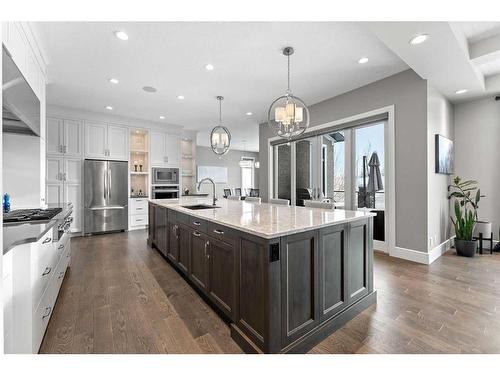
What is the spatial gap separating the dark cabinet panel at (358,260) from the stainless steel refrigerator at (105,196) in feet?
17.0

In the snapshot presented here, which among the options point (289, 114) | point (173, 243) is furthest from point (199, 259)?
point (289, 114)

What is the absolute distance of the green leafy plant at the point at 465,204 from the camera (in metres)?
3.54

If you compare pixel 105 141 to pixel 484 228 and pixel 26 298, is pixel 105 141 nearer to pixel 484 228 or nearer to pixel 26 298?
pixel 26 298

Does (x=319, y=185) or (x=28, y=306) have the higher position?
(x=319, y=185)

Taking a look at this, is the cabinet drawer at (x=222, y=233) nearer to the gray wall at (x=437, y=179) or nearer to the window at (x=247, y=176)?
the gray wall at (x=437, y=179)

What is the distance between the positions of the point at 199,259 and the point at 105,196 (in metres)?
4.09

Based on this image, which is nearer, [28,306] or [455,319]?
[28,306]

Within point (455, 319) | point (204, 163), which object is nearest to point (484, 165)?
point (455, 319)

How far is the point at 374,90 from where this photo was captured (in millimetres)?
3736

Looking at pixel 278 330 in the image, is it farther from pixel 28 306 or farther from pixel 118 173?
pixel 118 173
